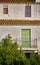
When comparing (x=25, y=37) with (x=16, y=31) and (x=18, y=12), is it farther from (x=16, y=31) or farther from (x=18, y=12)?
(x=18, y=12)

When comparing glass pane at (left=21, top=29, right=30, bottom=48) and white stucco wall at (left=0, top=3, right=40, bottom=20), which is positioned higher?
white stucco wall at (left=0, top=3, right=40, bottom=20)

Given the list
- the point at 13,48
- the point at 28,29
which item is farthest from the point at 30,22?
the point at 13,48

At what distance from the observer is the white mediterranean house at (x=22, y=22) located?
4966 cm

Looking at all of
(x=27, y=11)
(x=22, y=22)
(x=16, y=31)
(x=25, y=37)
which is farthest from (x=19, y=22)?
(x=27, y=11)

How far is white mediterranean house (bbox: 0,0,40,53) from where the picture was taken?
4966 cm

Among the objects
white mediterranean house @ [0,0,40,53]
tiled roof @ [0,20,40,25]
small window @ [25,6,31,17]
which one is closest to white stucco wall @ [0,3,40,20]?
white mediterranean house @ [0,0,40,53]

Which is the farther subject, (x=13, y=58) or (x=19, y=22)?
(x=19, y=22)

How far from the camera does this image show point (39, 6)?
51781mm

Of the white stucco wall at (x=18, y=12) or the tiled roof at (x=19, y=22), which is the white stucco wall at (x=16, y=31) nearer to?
the tiled roof at (x=19, y=22)

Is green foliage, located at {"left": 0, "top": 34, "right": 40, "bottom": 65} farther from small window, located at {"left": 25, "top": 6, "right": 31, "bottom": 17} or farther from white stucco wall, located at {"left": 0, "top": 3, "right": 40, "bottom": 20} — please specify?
small window, located at {"left": 25, "top": 6, "right": 31, "bottom": 17}

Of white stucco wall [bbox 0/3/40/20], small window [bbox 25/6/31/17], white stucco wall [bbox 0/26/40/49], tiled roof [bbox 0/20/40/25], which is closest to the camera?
white stucco wall [bbox 0/26/40/49]

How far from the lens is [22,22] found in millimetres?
50562

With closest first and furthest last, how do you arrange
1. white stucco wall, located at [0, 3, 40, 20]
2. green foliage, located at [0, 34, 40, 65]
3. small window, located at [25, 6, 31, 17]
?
green foliage, located at [0, 34, 40, 65]
white stucco wall, located at [0, 3, 40, 20]
small window, located at [25, 6, 31, 17]

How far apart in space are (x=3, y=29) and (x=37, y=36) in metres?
3.29
